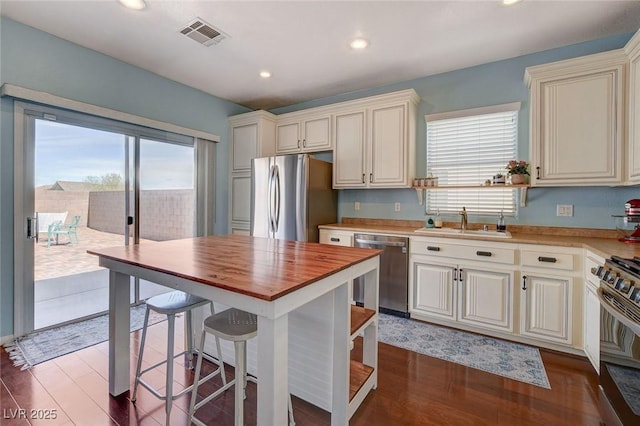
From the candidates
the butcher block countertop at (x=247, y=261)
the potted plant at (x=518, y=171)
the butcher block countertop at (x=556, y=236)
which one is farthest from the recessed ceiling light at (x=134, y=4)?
the potted plant at (x=518, y=171)

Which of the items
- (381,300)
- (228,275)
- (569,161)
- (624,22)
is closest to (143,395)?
(228,275)

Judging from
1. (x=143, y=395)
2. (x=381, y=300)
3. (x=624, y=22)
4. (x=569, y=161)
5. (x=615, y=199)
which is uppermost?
(x=624, y=22)

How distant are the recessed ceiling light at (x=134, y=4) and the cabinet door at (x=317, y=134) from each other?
211cm

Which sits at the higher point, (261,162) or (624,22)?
(624,22)

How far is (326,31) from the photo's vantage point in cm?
249

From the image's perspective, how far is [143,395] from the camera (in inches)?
72.0

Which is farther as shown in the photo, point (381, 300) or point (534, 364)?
point (381, 300)

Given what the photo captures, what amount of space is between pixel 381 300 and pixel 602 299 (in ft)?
6.09

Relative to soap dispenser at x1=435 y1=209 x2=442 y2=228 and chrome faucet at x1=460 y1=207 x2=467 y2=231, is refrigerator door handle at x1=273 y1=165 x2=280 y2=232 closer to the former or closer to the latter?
soap dispenser at x1=435 y1=209 x2=442 y2=228

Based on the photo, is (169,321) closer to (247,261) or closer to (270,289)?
(247,261)

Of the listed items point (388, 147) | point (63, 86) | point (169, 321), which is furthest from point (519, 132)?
point (63, 86)

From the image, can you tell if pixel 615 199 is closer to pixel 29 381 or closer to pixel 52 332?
pixel 29 381

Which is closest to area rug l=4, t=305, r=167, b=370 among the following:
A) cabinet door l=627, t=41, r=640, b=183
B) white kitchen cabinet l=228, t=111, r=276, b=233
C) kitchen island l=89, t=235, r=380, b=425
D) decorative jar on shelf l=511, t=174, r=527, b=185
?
kitchen island l=89, t=235, r=380, b=425

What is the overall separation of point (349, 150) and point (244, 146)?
5.19ft
